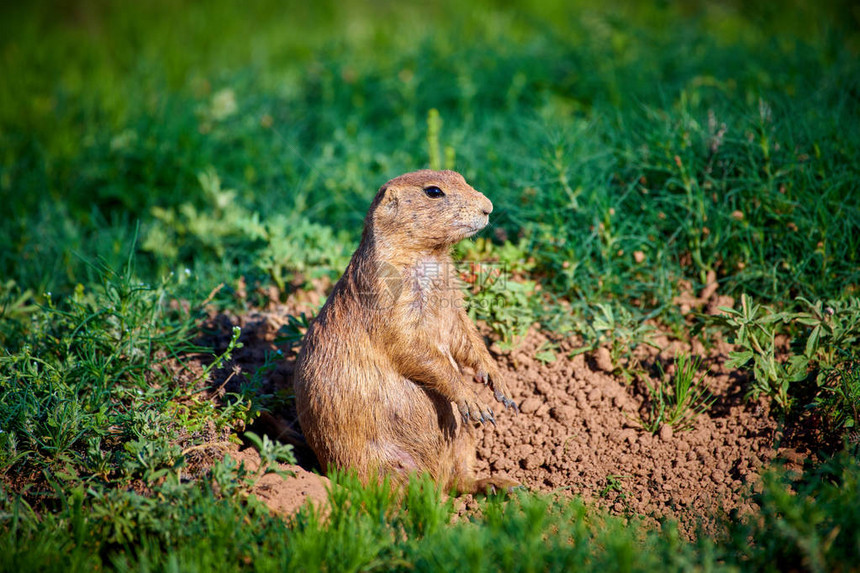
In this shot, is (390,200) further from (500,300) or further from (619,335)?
(619,335)

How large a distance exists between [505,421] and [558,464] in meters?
0.39

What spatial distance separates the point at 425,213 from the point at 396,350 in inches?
25.6

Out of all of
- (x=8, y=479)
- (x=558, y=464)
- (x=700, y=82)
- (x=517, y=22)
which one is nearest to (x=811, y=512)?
(x=558, y=464)

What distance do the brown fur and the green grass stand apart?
327 mm

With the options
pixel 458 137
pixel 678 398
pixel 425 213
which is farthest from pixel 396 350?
pixel 458 137

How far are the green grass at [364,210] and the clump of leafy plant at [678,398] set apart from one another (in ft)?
0.91

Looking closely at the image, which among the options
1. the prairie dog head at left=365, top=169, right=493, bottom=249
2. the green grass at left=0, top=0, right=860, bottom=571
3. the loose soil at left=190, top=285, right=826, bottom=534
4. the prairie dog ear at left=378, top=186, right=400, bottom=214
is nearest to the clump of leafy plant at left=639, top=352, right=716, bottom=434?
the loose soil at left=190, top=285, right=826, bottom=534

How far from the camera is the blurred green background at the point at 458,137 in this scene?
14.3 ft

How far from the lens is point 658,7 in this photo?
705 cm

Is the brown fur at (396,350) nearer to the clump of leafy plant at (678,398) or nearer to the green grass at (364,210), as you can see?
the green grass at (364,210)

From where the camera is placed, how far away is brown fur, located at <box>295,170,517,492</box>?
3.28 m

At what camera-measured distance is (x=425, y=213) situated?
3.39 m

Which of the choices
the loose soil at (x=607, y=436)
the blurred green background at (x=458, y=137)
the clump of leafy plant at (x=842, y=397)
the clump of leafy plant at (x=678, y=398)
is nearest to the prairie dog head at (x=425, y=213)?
the loose soil at (x=607, y=436)

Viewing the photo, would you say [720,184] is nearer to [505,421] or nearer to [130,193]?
[505,421]
